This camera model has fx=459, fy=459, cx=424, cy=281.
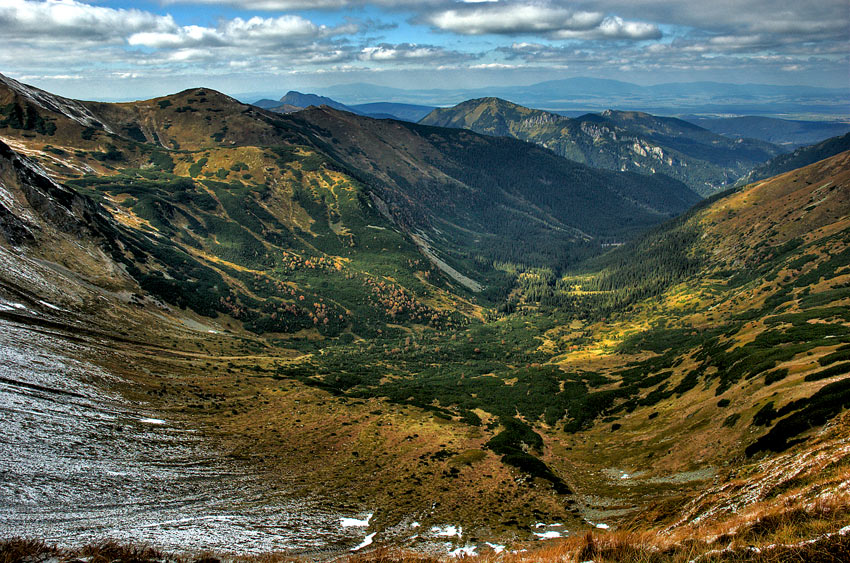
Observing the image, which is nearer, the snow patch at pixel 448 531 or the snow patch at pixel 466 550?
the snow patch at pixel 466 550

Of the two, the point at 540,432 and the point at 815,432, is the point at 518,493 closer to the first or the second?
the point at 815,432

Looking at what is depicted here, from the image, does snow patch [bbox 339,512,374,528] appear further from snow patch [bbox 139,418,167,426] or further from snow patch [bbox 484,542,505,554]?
snow patch [bbox 139,418,167,426]

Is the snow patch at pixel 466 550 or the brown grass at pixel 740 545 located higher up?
the brown grass at pixel 740 545

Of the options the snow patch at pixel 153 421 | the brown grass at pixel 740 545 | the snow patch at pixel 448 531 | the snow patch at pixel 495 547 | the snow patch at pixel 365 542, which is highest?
the brown grass at pixel 740 545

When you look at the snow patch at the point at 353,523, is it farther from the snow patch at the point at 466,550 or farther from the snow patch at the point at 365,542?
the snow patch at the point at 466,550

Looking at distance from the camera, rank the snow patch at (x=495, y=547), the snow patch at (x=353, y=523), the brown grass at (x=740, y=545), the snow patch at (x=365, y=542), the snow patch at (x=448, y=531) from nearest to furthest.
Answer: the brown grass at (x=740, y=545) → the snow patch at (x=365, y=542) → the snow patch at (x=495, y=547) → the snow patch at (x=353, y=523) → the snow patch at (x=448, y=531)

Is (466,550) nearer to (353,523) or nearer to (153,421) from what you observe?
(353,523)

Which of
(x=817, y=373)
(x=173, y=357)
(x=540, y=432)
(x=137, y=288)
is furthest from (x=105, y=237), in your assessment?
(x=817, y=373)

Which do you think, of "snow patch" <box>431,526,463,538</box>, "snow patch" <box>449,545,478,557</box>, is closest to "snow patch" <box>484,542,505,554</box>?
"snow patch" <box>449,545,478,557</box>

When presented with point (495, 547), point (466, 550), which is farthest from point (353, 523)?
A: point (495, 547)

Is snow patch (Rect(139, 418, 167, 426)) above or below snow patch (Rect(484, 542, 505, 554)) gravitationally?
above

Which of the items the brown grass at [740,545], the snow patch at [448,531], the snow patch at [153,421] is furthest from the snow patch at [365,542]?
the snow patch at [153,421]
